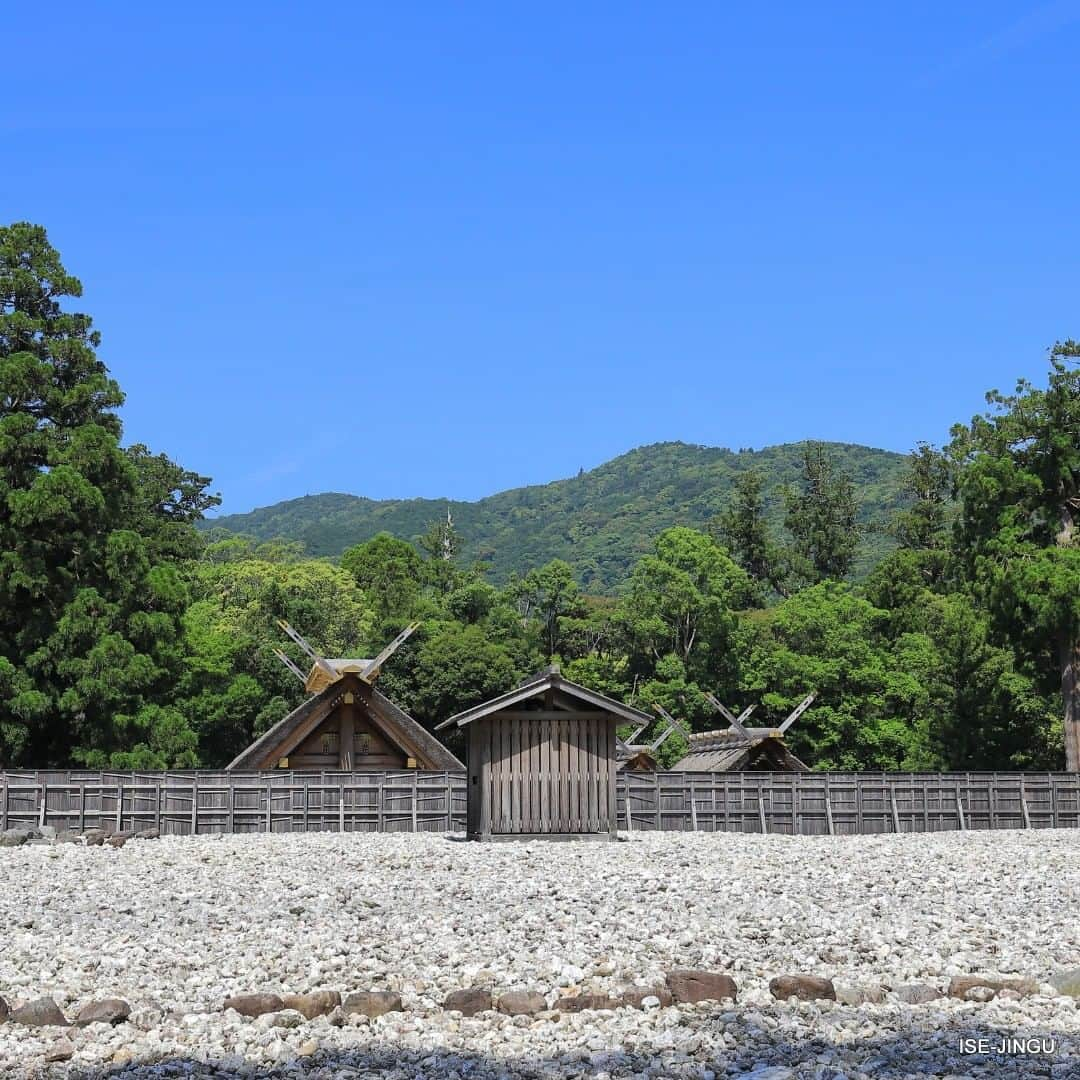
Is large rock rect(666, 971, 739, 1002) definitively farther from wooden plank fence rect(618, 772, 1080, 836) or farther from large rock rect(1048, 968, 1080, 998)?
wooden plank fence rect(618, 772, 1080, 836)

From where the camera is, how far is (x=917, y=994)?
11375mm

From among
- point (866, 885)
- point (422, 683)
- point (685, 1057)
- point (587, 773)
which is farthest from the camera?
point (422, 683)

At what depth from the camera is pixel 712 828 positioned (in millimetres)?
31312

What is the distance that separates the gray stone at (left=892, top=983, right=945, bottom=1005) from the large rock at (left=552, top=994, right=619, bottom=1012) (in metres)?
2.29

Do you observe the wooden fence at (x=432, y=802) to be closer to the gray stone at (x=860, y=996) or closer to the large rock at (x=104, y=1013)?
the large rock at (x=104, y=1013)

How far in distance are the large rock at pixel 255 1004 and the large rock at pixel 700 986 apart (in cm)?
306

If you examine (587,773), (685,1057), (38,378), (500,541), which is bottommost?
(685,1057)

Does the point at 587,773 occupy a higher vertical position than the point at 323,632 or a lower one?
lower

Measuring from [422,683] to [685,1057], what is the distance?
1840 inches

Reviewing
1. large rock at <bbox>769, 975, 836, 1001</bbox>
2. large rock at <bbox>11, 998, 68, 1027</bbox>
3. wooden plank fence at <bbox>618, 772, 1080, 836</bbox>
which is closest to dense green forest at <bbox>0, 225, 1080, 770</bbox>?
wooden plank fence at <bbox>618, 772, 1080, 836</bbox>

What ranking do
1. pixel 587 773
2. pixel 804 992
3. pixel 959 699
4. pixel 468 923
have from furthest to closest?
pixel 959 699 → pixel 587 773 → pixel 468 923 → pixel 804 992

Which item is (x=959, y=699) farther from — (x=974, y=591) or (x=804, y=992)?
(x=804, y=992)

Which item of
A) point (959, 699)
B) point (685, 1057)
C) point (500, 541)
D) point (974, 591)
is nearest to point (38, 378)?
point (974, 591)

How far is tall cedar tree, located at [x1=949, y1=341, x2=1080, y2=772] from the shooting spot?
42.1m
